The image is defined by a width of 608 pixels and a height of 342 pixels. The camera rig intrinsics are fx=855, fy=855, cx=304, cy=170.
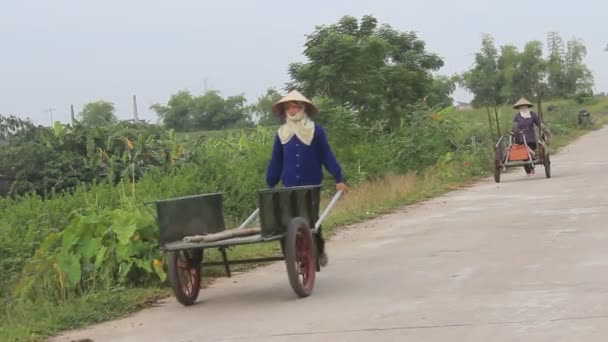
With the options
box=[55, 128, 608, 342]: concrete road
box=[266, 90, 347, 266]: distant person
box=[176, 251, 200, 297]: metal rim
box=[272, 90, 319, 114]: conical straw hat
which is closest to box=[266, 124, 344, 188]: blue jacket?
box=[266, 90, 347, 266]: distant person

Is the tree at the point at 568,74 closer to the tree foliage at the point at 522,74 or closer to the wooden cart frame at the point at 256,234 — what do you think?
the tree foliage at the point at 522,74

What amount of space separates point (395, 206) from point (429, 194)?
2.05 meters

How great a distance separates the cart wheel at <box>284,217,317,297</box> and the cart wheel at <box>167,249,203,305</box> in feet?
3.16

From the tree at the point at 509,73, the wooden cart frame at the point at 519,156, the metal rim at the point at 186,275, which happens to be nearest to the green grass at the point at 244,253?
the metal rim at the point at 186,275

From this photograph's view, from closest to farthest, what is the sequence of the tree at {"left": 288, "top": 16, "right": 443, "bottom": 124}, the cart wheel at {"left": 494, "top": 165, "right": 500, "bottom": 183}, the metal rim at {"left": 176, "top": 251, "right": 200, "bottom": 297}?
the metal rim at {"left": 176, "top": 251, "right": 200, "bottom": 297} < the cart wheel at {"left": 494, "top": 165, "right": 500, "bottom": 183} < the tree at {"left": 288, "top": 16, "right": 443, "bottom": 124}

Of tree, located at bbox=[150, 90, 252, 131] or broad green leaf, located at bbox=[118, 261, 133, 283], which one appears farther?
tree, located at bbox=[150, 90, 252, 131]

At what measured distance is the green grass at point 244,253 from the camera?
7.20 meters

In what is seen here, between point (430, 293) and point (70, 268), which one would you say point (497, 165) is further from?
point (70, 268)

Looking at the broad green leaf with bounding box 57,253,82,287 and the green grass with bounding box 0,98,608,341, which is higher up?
the broad green leaf with bounding box 57,253,82,287

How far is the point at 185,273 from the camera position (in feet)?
25.4

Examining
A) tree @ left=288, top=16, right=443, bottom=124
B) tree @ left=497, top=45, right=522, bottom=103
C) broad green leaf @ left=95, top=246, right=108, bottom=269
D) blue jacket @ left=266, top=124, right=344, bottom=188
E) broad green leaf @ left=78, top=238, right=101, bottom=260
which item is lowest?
broad green leaf @ left=95, top=246, right=108, bottom=269

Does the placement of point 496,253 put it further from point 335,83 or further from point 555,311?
point 335,83

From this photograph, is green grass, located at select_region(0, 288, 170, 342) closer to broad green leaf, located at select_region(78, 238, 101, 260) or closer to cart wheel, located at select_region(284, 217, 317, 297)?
broad green leaf, located at select_region(78, 238, 101, 260)

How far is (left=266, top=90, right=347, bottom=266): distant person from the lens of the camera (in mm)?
8602
